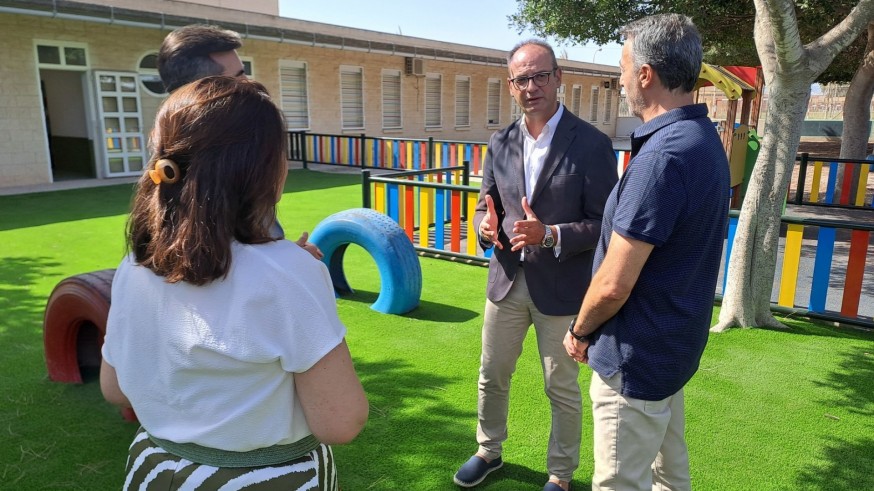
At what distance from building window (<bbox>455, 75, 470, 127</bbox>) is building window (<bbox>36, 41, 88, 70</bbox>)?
15189 millimetres

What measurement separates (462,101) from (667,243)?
26107mm

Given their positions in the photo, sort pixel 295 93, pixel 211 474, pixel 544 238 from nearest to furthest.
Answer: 1. pixel 211 474
2. pixel 544 238
3. pixel 295 93

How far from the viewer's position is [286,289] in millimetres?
1365

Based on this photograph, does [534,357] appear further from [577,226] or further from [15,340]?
[15,340]

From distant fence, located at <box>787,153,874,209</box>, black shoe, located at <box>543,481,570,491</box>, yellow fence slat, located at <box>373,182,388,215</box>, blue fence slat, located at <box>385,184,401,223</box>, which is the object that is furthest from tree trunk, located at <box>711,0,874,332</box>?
distant fence, located at <box>787,153,874,209</box>

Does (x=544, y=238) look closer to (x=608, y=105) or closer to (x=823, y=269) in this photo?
(x=823, y=269)

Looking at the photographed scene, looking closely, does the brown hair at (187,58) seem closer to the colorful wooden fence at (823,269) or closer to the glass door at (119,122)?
the colorful wooden fence at (823,269)

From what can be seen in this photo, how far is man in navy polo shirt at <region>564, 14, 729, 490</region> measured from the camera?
196 cm

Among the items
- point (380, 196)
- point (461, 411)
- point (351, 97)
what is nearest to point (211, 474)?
point (461, 411)

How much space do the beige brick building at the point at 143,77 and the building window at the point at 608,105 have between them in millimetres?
13689

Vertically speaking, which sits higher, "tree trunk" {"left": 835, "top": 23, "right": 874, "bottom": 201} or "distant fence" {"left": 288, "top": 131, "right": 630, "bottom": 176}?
"tree trunk" {"left": 835, "top": 23, "right": 874, "bottom": 201}

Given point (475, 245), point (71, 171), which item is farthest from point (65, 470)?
point (71, 171)

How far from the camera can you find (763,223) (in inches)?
217

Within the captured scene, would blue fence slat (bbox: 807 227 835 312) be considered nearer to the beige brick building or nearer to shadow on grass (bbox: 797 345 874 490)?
shadow on grass (bbox: 797 345 874 490)
